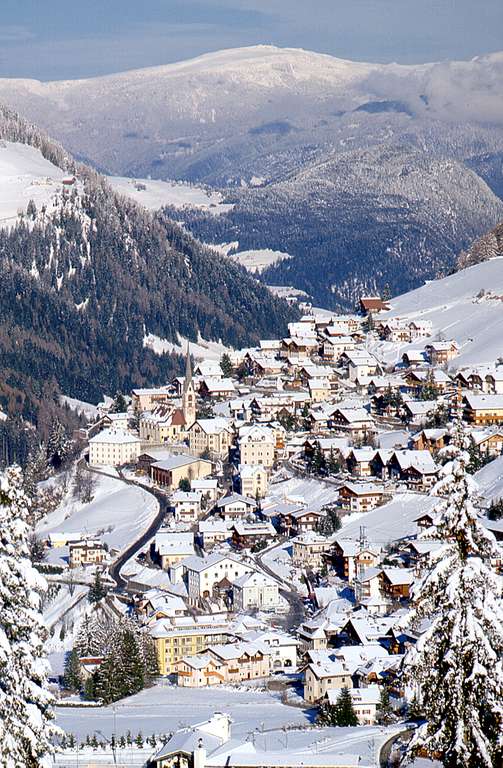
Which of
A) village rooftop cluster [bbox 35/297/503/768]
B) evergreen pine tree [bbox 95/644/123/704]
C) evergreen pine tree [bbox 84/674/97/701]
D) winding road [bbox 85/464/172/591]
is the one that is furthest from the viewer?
winding road [bbox 85/464/172/591]

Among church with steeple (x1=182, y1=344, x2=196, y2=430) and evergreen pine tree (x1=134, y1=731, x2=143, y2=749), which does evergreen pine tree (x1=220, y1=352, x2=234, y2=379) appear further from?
evergreen pine tree (x1=134, y1=731, x2=143, y2=749)

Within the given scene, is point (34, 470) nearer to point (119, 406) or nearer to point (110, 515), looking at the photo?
point (110, 515)

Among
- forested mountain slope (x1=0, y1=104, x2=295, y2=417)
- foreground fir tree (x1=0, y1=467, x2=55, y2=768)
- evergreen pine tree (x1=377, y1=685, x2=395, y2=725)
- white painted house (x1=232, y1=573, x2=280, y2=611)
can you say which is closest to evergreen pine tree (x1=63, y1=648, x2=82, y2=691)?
white painted house (x1=232, y1=573, x2=280, y2=611)

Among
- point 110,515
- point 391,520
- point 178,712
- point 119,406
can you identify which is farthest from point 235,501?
point 178,712

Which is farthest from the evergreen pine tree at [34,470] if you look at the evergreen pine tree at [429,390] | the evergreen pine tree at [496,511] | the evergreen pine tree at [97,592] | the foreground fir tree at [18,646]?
the foreground fir tree at [18,646]

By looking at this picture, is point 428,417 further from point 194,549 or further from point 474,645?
point 474,645

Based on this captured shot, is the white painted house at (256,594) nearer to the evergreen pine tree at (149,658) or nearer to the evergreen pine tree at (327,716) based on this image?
the evergreen pine tree at (149,658)

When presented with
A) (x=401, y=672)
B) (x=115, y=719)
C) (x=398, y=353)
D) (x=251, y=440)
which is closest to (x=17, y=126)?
(x=398, y=353)
